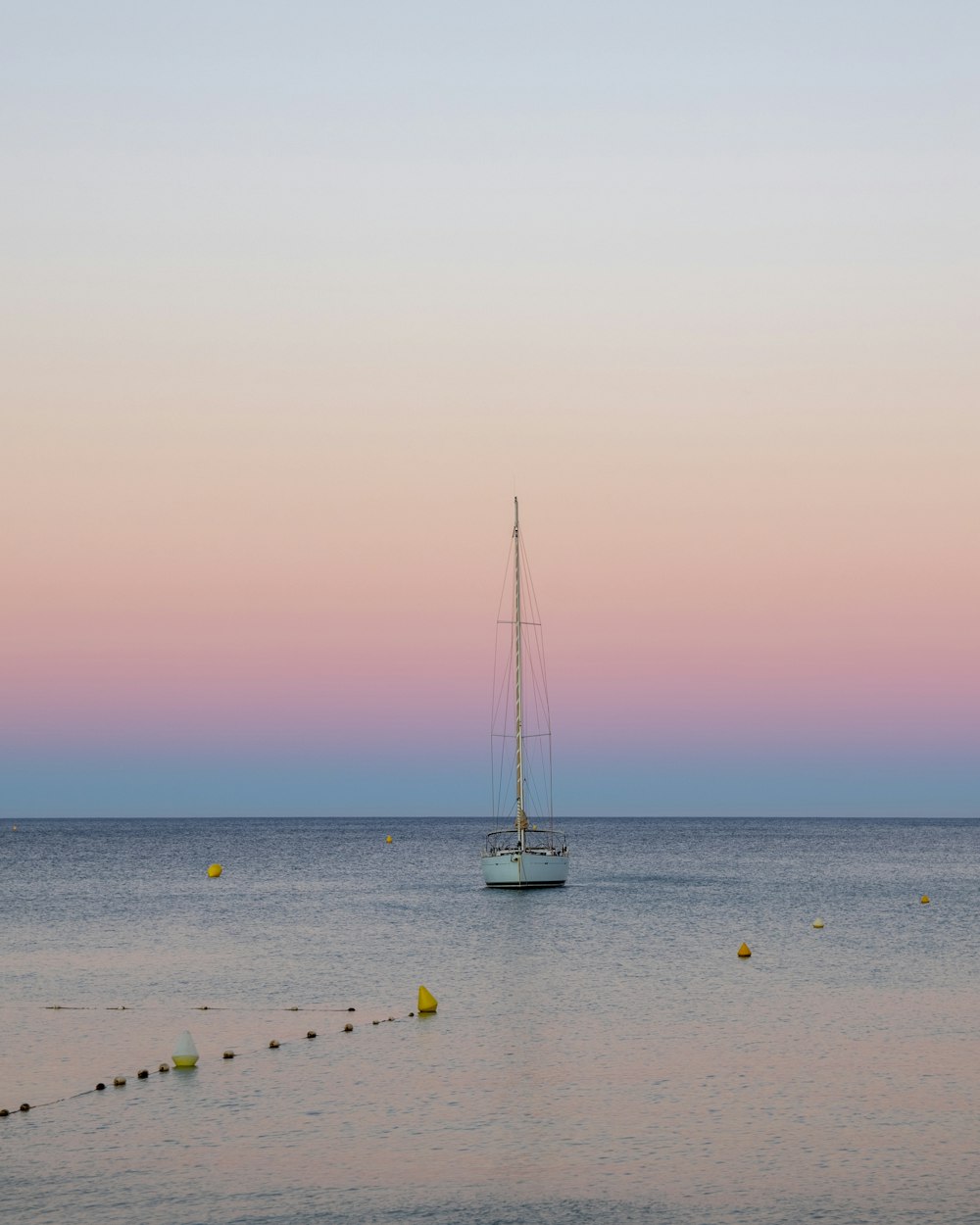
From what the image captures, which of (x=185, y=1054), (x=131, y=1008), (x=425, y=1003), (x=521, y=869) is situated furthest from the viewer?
(x=521, y=869)

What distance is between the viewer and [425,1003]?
4656cm

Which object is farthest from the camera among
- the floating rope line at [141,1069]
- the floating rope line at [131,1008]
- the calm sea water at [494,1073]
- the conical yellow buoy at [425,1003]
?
the floating rope line at [131,1008]

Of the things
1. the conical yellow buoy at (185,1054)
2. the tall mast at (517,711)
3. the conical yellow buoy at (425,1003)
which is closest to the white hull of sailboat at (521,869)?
the tall mast at (517,711)

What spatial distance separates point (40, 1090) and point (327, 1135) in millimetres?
8334

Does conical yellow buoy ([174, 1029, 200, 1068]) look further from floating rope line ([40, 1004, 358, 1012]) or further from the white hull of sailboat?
the white hull of sailboat

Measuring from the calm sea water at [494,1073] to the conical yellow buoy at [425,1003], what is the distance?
0.59m

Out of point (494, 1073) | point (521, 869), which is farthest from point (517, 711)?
point (494, 1073)

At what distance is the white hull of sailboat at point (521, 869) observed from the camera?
327 ft

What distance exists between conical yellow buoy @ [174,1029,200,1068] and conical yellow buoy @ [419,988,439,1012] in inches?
417

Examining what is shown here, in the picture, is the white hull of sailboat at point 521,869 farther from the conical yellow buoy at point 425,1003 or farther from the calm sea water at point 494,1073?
the conical yellow buoy at point 425,1003

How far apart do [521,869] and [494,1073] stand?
63.4 meters

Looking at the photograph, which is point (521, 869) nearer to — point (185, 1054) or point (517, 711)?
point (517, 711)

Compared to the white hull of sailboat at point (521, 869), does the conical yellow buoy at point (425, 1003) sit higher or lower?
lower

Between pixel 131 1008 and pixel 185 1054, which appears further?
pixel 131 1008
